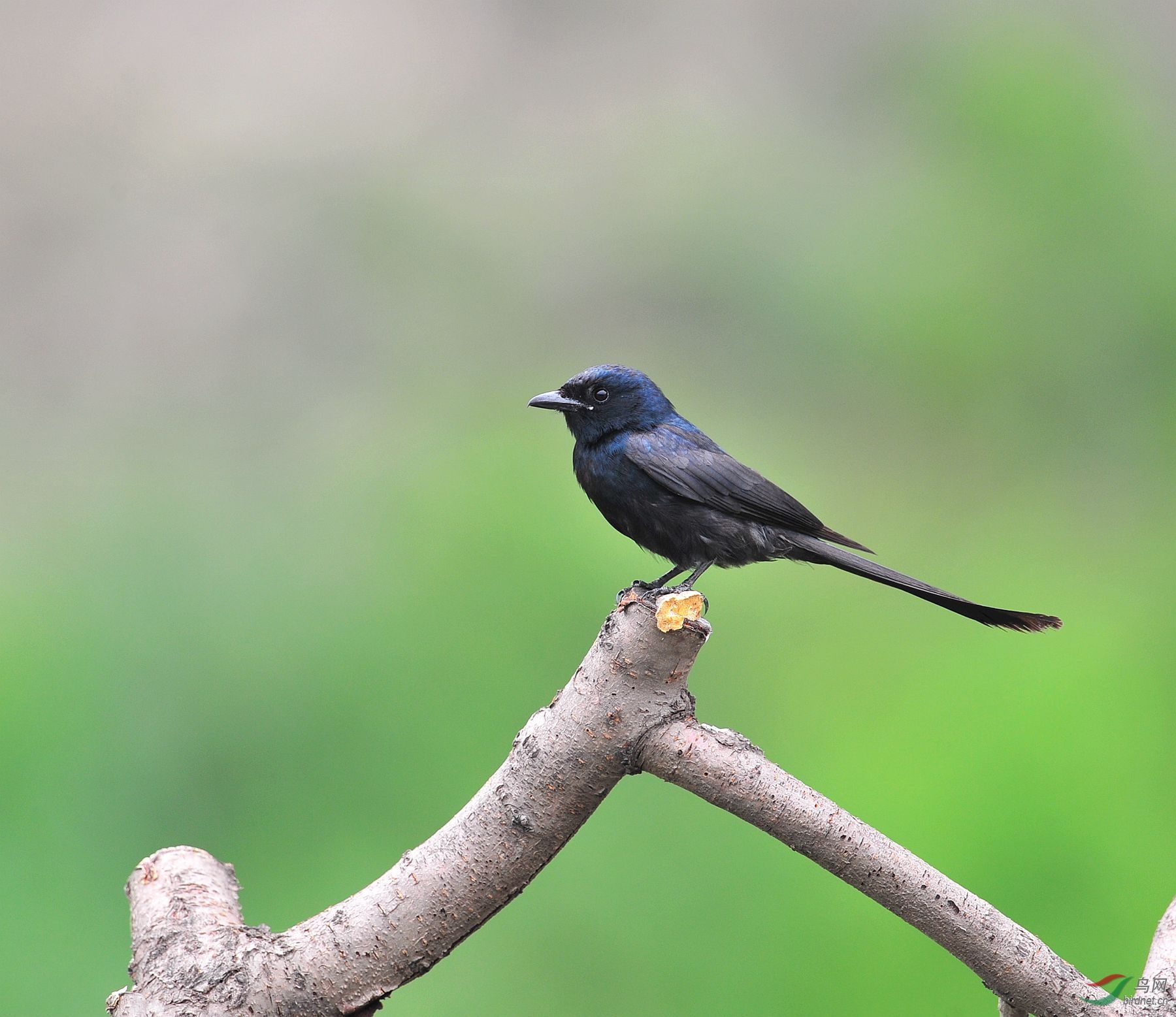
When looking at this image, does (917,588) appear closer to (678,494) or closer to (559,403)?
(678,494)

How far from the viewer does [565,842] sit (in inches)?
80.4

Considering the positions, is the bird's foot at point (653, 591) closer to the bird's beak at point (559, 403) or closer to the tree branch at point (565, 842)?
the tree branch at point (565, 842)

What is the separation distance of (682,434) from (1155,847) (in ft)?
7.47

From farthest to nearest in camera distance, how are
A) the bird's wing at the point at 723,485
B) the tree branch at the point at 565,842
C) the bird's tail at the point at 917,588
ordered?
the bird's wing at the point at 723,485 → the bird's tail at the point at 917,588 → the tree branch at the point at 565,842

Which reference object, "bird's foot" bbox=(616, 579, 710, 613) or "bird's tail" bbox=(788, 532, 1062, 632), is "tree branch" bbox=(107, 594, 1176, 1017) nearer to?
"bird's foot" bbox=(616, 579, 710, 613)

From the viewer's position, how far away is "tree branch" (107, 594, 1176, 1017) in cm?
193

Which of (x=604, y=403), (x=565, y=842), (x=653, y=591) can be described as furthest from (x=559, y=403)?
(x=565, y=842)

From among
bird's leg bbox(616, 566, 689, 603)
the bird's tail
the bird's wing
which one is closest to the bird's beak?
the bird's wing

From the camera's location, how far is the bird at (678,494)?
277cm

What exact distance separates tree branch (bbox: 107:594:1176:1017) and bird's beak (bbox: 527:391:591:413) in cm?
97

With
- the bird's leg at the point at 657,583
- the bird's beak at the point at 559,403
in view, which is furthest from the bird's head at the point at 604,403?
the bird's leg at the point at 657,583

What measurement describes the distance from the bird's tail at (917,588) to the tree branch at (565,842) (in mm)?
746

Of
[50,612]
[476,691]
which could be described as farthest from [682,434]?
[50,612]

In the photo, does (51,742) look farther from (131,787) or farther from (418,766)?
(418,766)
